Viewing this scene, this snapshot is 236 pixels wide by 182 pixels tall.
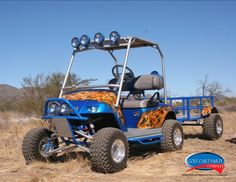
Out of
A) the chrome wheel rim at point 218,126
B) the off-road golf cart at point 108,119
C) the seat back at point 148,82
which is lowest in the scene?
the chrome wheel rim at point 218,126

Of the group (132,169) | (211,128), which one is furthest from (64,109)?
(211,128)

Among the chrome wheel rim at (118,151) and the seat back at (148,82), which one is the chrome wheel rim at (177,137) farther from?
the chrome wheel rim at (118,151)

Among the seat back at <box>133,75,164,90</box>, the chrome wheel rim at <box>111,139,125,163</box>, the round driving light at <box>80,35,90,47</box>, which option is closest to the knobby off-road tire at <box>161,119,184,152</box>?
the seat back at <box>133,75,164,90</box>

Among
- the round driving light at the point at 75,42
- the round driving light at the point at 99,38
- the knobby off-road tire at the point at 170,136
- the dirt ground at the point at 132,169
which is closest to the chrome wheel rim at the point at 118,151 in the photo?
the dirt ground at the point at 132,169

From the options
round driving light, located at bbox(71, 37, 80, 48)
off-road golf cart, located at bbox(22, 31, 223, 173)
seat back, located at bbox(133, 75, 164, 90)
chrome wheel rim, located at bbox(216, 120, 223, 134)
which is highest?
round driving light, located at bbox(71, 37, 80, 48)

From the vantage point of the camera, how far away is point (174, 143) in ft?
28.6

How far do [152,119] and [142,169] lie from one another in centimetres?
178

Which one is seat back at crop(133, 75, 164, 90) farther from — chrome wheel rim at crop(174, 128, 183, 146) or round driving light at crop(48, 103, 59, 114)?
round driving light at crop(48, 103, 59, 114)

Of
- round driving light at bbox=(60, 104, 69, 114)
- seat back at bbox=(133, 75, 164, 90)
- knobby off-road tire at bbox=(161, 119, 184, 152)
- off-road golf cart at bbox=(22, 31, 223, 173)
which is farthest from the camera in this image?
seat back at bbox=(133, 75, 164, 90)

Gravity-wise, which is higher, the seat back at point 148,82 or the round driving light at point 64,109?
the seat back at point 148,82

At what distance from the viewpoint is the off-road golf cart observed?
6789 mm

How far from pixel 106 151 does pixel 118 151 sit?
561 millimetres

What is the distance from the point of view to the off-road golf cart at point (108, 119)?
267 inches

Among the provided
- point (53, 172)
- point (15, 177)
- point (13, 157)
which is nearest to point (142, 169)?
point (53, 172)
